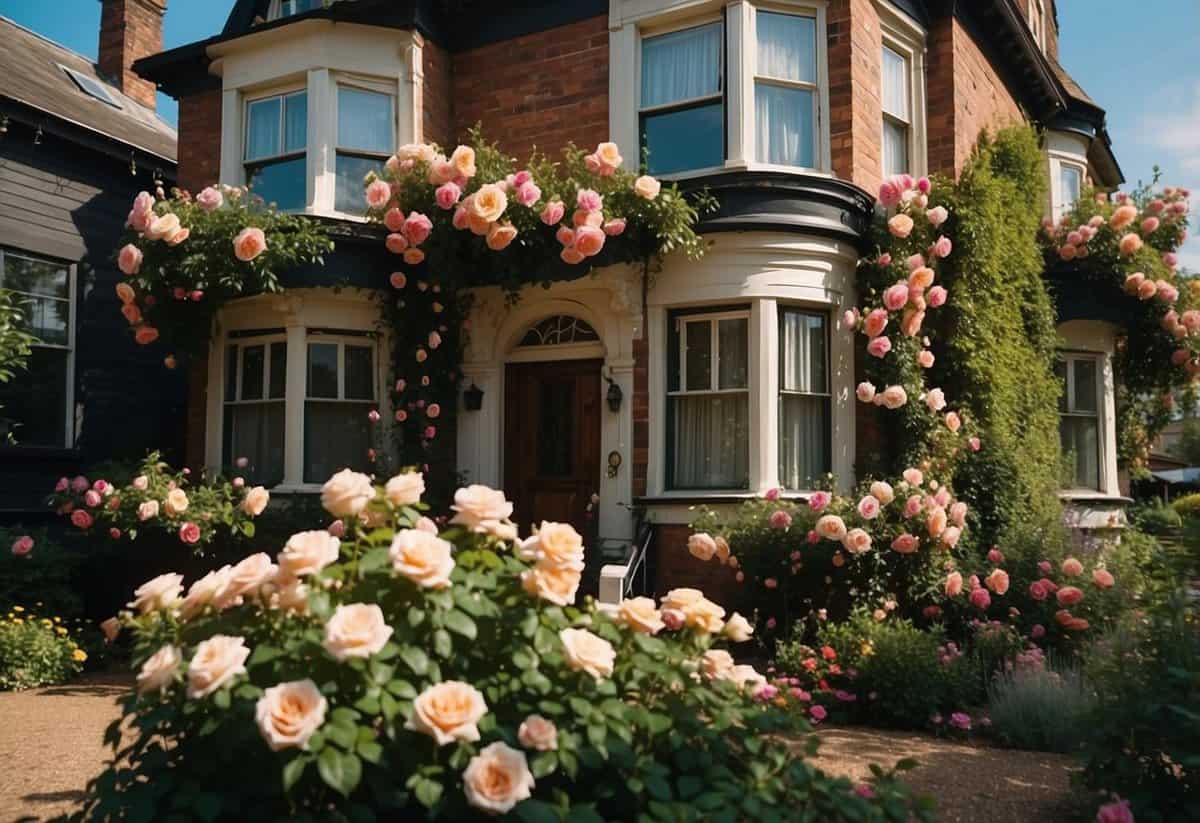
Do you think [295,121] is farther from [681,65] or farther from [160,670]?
[160,670]

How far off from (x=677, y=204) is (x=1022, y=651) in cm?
448

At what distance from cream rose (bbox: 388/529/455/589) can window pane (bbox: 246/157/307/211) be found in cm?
877

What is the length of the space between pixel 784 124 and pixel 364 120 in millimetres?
4414

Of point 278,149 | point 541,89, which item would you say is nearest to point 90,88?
point 278,149

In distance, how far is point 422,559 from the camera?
263cm

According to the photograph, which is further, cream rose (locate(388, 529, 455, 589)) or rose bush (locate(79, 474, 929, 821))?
cream rose (locate(388, 529, 455, 589))

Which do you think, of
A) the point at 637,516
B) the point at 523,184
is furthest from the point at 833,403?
the point at 523,184

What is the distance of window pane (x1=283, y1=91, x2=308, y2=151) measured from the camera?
10.9 meters

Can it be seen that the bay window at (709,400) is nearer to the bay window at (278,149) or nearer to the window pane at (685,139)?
the window pane at (685,139)

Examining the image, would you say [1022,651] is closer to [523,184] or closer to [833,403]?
[833,403]

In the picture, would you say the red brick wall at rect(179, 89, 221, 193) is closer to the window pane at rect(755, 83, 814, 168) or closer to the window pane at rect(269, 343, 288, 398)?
the window pane at rect(269, 343, 288, 398)

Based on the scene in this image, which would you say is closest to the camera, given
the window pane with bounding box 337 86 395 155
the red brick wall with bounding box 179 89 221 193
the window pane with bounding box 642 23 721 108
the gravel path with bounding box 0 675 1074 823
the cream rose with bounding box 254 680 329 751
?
the cream rose with bounding box 254 680 329 751

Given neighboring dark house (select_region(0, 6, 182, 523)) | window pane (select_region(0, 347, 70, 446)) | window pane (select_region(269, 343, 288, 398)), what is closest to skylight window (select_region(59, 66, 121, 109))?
neighboring dark house (select_region(0, 6, 182, 523))

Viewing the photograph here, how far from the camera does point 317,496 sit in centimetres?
1000
